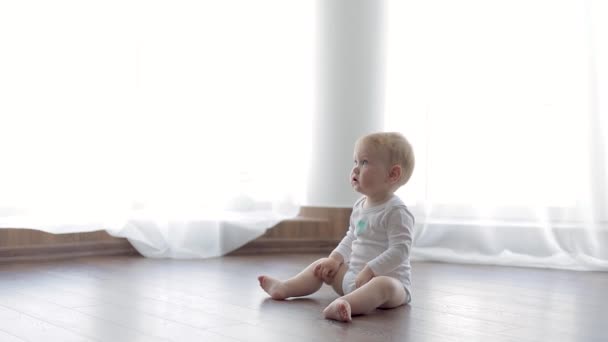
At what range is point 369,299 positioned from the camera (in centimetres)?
172

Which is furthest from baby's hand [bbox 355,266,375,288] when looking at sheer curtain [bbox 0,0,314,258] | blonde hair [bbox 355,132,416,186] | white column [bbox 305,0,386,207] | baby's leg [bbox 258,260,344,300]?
white column [bbox 305,0,386,207]

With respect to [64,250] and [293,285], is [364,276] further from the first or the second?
[64,250]

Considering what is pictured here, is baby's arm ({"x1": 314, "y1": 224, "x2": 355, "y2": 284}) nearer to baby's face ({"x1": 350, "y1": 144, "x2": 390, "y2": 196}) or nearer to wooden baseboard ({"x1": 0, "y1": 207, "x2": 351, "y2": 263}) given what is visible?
baby's face ({"x1": 350, "y1": 144, "x2": 390, "y2": 196})

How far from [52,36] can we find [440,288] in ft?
5.27

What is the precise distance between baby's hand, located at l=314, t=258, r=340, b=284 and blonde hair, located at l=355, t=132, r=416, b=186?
0.29m

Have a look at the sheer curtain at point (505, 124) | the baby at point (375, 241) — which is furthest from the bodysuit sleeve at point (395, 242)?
the sheer curtain at point (505, 124)

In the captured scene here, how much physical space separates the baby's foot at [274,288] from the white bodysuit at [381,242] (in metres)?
0.17

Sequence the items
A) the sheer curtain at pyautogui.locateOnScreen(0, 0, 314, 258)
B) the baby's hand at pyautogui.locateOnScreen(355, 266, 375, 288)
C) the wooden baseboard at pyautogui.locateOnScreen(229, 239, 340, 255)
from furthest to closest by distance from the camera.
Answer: the wooden baseboard at pyautogui.locateOnScreen(229, 239, 340, 255), the sheer curtain at pyautogui.locateOnScreen(0, 0, 314, 258), the baby's hand at pyautogui.locateOnScreen(355, 266, 375, 288)

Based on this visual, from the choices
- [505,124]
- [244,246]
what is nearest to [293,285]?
[244,246]

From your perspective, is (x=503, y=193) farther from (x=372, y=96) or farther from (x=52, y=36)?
(x=52, y=36)

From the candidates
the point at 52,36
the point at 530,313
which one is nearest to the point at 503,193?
the point at 530,313

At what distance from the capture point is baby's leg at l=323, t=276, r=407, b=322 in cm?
164

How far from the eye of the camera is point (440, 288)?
2.21 metres

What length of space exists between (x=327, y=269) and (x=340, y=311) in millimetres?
338
